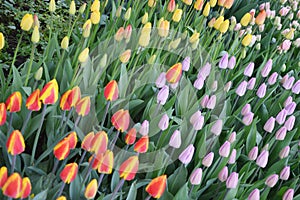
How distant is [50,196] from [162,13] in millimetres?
1503

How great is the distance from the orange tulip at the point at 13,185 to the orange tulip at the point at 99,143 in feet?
0.79

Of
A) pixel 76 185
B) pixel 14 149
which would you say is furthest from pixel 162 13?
pixel 14 149

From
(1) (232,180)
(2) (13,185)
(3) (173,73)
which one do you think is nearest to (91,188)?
(2) (13,185)

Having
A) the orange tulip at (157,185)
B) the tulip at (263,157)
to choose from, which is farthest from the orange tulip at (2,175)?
the tulip at (263,157)

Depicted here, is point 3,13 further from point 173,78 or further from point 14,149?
point 14,149

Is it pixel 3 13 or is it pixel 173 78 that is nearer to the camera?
pixel 173 78

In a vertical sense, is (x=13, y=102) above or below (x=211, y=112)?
above

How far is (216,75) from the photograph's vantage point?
2.24m

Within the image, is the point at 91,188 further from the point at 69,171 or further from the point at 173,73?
the point at 173,73

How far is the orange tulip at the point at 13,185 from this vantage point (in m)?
0.95

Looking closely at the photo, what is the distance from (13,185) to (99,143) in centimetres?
26

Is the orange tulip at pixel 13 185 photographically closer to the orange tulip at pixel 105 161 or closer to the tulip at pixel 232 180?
the orange tulip at pixel 105 161

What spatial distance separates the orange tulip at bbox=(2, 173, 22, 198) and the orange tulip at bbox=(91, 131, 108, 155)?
24 centimetres

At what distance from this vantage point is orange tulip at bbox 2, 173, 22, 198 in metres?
0.95
